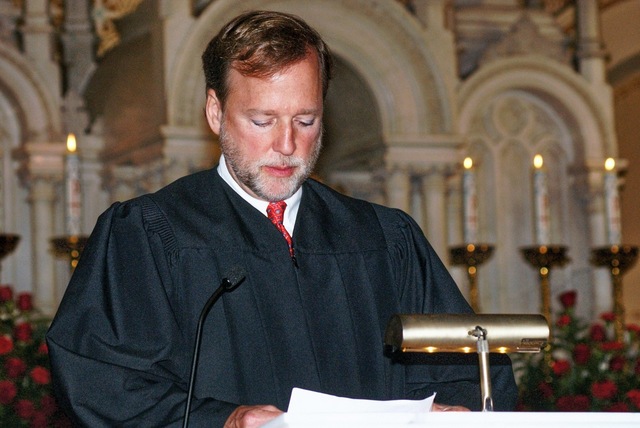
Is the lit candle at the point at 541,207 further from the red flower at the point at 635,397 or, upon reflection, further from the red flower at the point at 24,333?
the red flower at the point at 24,333

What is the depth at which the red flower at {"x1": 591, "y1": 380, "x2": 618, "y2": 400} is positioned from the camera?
5.26 metres

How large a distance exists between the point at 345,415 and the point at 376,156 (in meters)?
6.63

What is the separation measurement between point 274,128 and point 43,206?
18.0 ft

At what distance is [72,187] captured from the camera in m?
6.00

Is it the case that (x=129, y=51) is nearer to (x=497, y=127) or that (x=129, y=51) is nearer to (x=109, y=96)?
(x=109, y=96)

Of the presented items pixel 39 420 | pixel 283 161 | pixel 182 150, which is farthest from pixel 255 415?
pixel 182 150

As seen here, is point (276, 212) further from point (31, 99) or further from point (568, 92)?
point (568, 92)

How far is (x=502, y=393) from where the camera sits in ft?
10.1

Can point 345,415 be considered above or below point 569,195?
below

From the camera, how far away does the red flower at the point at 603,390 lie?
5262mm

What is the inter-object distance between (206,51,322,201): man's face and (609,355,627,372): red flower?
10.1 feet

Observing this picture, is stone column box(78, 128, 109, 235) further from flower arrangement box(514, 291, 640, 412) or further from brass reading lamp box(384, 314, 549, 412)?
brass reading lamp box(384, 314, 549, 412)

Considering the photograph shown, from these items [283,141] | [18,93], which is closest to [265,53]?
[283,141]

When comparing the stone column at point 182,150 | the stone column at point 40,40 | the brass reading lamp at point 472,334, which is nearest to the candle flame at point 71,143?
the stone column at point 182,150
